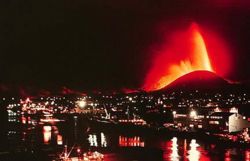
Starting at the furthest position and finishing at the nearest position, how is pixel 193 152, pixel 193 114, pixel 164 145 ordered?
pixel 193 114
pixel 164 145
pixel 193 152

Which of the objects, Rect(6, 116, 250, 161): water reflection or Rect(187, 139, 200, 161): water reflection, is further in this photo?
Rect(6, 116, 250, 161): water reflection

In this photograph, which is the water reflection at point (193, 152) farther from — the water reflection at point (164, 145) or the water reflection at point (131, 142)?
the water reflection at point (131, 142)

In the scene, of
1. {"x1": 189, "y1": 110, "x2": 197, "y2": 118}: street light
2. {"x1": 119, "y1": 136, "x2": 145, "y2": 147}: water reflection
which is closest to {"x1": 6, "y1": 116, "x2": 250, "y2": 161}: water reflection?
{"x1": 119, "y1": 136, "x2": 145, "y2": 147}: water reflection

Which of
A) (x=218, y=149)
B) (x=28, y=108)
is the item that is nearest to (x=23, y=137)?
(x=218, y=149)

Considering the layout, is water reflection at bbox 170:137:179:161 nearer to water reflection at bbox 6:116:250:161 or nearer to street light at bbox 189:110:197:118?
water reflection at bbox 6:116:250:161

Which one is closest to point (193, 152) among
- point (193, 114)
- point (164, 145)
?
point (164, 145)

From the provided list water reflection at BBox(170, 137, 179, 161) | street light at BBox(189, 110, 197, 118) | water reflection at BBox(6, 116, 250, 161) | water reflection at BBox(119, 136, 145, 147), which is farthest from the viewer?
street light at BBox(189, 110, 197, 118)

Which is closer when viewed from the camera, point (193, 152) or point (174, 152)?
point (193, 152)

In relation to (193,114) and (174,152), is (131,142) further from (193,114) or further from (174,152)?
(193,114)

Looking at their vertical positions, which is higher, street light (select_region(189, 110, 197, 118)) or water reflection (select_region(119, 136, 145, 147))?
street light (select_region(189, 110, 197, 118))

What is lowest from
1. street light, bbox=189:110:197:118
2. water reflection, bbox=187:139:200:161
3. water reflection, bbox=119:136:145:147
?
water reflection, bbox=187:139:200:161

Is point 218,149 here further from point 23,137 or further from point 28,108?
point 28,108
